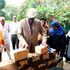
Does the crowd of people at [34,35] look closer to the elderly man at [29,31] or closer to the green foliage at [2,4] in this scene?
the elderly man at [29,31]

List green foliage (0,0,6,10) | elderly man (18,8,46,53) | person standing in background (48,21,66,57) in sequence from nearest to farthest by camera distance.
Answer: elderly man (18,8,46,53), person standing in background (48,21,66,57), green foliage (0,0,6,10)

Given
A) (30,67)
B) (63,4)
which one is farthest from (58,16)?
(30,67)

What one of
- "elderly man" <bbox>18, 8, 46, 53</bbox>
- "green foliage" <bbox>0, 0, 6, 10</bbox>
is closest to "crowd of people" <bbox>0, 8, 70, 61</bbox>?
"elderly man" <bbox>18, 8, 46, 53</bbox>

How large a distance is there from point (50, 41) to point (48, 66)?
2.52 meters

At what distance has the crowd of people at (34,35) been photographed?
4.20 metres

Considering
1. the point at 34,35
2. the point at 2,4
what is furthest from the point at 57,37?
the point at 2,4

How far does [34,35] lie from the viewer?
14.1ft

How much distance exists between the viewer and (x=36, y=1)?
40.8ft

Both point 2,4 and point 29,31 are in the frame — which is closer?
point 29,31

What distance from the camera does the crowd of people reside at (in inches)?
165

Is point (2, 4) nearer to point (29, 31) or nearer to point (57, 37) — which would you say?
point (57, 37)

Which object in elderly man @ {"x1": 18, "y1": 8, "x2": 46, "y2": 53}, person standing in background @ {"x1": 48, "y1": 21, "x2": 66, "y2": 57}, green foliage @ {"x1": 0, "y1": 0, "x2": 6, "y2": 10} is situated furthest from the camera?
green foliage @ {"x1": 0, "y1": 0, "x2": 6, "y2": 10}

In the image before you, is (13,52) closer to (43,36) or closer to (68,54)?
(43,36)

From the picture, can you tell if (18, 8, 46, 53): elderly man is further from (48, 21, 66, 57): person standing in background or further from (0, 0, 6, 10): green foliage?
(0, 0, 6, 10): green foliage
